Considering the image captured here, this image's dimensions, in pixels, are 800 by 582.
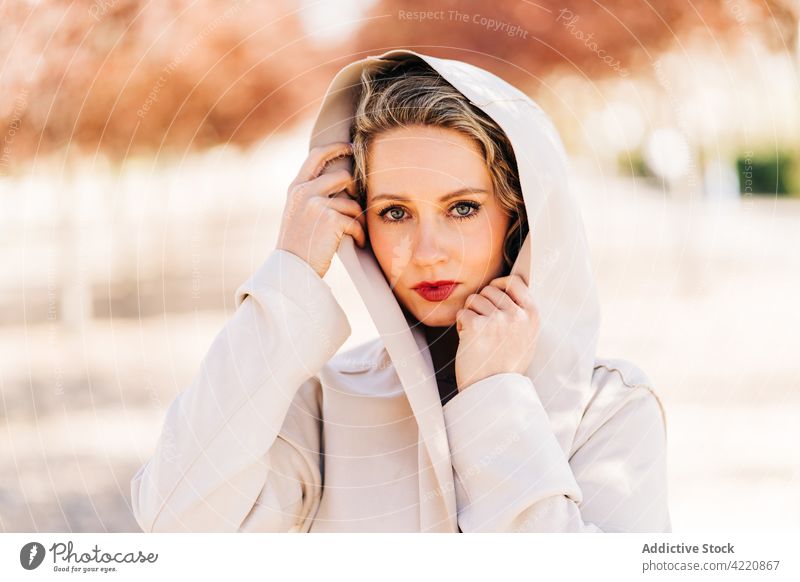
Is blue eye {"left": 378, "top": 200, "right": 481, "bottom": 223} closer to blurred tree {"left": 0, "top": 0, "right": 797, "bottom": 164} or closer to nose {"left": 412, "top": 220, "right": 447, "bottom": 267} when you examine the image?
nose {"left": 412, "top": 220, "right": 447, "bottom": 267}

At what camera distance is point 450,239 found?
168cm

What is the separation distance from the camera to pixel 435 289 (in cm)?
172

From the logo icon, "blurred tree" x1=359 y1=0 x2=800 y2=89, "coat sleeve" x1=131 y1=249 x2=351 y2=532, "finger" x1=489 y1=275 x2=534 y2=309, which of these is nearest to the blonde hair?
"finger" x1=489 y1=275 x2=534 y2=309

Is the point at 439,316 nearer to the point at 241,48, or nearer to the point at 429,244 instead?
the point at 429,244

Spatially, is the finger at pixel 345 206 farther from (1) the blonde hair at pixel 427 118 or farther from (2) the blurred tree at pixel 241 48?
(2) the blurred tree at pixel 241 48

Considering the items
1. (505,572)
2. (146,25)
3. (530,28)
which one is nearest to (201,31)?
(146,25)

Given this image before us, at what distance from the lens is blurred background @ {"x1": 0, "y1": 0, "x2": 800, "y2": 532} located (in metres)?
3.50

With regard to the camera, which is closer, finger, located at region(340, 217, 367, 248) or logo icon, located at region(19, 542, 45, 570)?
finger, located at region(340, 217, 367, 248)

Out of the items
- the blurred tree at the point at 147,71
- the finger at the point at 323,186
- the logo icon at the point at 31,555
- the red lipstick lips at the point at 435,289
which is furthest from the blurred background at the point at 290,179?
the red lipstick lips at the point at 435,289

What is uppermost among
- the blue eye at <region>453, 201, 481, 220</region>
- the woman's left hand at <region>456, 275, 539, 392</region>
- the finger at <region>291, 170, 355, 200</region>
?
the finger at <region>291, 170, 355, 200</region>

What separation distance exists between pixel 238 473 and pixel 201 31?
8.04ft

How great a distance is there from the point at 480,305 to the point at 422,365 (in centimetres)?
15

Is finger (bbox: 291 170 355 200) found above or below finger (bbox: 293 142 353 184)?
below

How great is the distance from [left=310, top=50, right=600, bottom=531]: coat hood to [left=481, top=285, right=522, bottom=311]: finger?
0.19ft
